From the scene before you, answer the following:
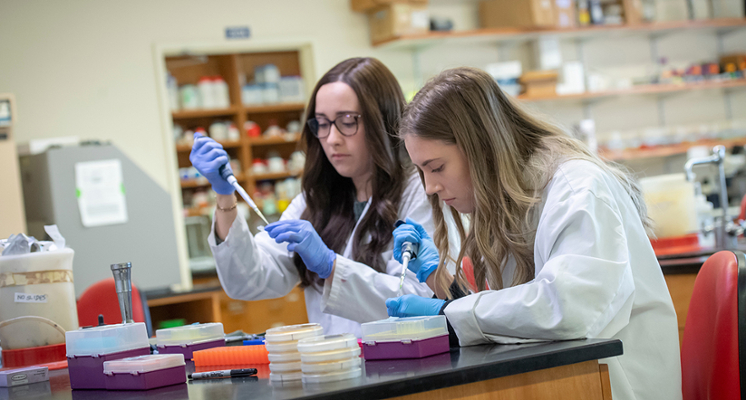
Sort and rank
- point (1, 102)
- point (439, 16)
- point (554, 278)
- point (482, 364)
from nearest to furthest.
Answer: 1. point (482, 364)
2. point (554, 278)
3. point (1, 102)
4. point (439, 16)

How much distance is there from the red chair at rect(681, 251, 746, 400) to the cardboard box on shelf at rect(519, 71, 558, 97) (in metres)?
3.88

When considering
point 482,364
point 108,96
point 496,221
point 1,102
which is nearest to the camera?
point 482,364

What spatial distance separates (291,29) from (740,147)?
11.9 ft

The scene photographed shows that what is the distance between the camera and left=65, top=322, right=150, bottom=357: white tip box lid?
110 centimetres

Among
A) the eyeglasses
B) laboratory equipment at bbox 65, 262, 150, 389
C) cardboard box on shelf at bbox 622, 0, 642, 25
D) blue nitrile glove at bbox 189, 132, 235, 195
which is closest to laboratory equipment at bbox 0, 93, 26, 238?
blue nitrile glove at bbox 189, 132, 235, 195

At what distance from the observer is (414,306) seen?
1.25 m

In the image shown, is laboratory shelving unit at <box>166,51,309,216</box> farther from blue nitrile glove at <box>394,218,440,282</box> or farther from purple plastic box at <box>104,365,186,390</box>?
purple plastic box at <box>104,365,186,390</box>

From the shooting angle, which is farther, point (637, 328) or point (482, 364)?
point (637, 328)

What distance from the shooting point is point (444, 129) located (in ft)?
4.22

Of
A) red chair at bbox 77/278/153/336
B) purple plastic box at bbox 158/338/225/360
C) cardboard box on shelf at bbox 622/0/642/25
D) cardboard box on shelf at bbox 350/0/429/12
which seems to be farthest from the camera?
cardboard box on shelf at bbox 622/0/642/25

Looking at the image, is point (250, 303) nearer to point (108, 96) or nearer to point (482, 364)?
point (108, 96)

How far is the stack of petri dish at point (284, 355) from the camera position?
39.0 inches

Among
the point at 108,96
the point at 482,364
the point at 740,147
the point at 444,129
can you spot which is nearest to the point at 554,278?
the point at 482,364

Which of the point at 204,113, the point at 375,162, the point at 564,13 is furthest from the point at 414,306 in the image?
the point at 564,13
